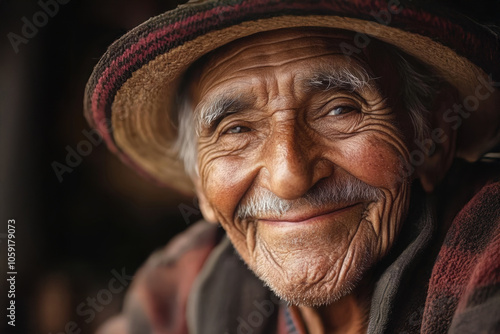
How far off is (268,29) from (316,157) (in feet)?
1.24

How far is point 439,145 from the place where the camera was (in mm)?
1497

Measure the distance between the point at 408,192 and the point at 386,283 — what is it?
283 millimetres

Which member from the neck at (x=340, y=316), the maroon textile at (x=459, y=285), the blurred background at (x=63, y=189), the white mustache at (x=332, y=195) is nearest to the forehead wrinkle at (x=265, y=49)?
the white mustache at (x=332, y=195)

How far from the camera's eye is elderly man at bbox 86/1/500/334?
1.22 metres

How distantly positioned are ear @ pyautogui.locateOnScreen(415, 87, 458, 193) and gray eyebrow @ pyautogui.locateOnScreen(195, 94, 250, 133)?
555 mm

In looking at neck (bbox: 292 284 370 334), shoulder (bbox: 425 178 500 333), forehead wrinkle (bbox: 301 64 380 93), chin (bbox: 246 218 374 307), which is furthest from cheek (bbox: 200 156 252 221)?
shoulder (bbox: 425 178 500 333)

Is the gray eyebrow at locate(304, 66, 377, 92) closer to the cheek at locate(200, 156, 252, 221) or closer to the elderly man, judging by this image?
the elderly man

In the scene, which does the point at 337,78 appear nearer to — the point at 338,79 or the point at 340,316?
the point at 338,79

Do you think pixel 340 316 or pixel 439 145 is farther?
pixel 340 316

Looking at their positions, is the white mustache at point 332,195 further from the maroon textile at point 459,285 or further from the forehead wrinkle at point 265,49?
the forehead wrinkle at point 265,49

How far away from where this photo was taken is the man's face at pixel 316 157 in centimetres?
136

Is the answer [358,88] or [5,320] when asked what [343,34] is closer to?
[358,88]

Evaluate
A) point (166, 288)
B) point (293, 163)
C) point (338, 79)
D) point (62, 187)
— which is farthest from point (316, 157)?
point (62, 187)

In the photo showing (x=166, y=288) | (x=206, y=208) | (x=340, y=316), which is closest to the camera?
(x=340, y=316)
